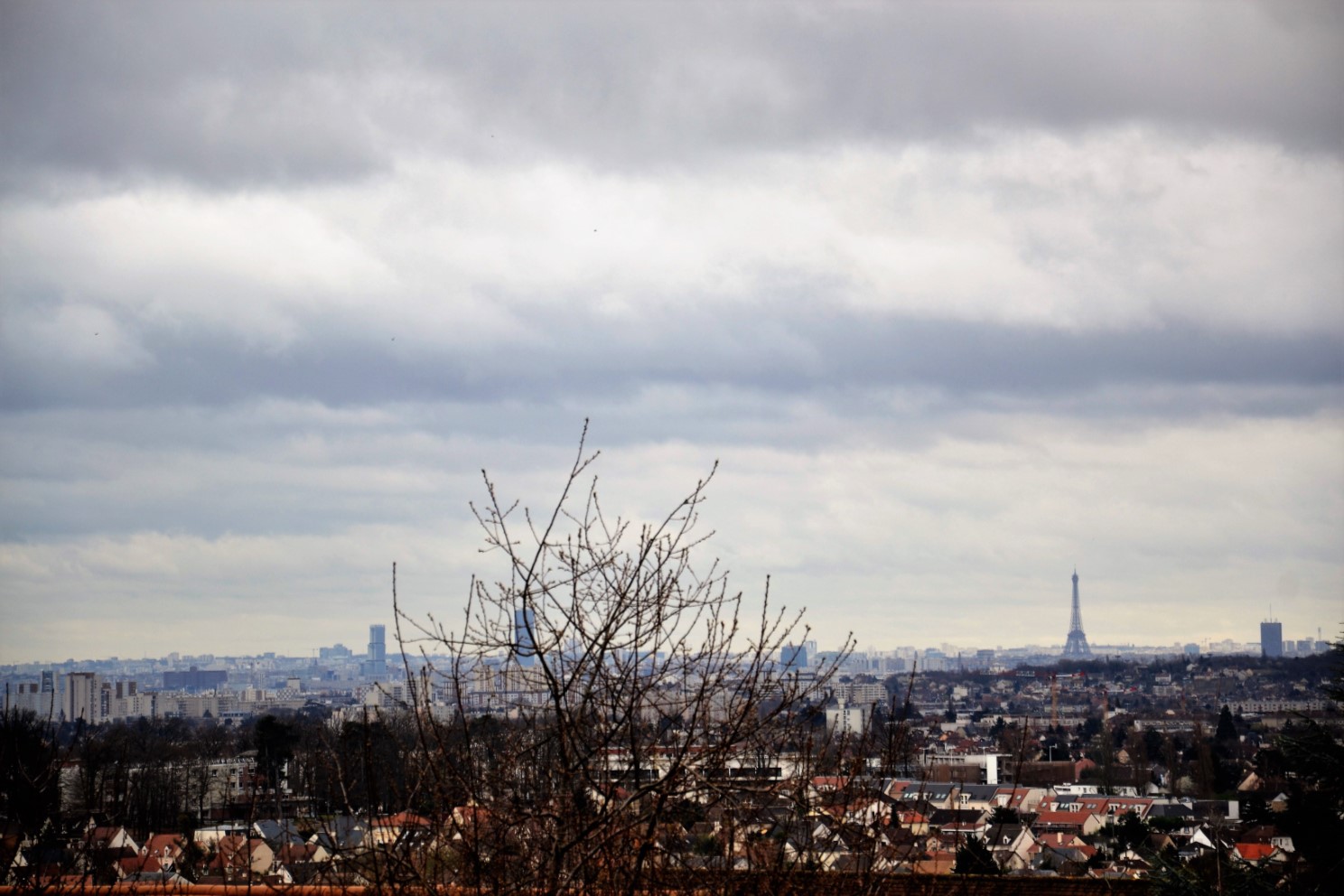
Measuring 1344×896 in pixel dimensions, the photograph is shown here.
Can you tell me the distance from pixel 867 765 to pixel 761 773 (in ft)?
2.92

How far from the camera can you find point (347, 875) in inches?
217

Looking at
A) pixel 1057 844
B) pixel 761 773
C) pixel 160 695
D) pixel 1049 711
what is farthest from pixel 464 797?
pixel 160 695

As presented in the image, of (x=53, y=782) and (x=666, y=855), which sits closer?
(x=666, y=855)

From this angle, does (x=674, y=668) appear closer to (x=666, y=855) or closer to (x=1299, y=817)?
(x=666, y=855)

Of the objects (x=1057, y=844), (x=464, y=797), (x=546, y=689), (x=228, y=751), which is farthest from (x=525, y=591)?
(x=228, y=751)

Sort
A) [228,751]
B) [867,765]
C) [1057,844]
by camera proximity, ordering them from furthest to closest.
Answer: [228,751], [1057,844], [867,765]

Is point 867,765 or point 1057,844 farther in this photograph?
point 1057,844

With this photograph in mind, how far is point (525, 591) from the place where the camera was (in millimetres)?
5125

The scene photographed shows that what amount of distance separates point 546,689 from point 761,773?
90 cm

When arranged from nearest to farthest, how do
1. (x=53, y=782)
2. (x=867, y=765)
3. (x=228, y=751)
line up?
(x=867, y=765) → (x=53, y=782) → (x=228, y=751)

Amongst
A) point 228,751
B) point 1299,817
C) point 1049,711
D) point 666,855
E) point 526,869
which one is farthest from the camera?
point 1049,711

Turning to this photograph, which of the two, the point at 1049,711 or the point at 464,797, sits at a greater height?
the point at 464,797

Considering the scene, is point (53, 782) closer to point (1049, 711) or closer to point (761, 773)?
point (761, 773)

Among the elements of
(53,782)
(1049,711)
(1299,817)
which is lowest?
(1049,711)
